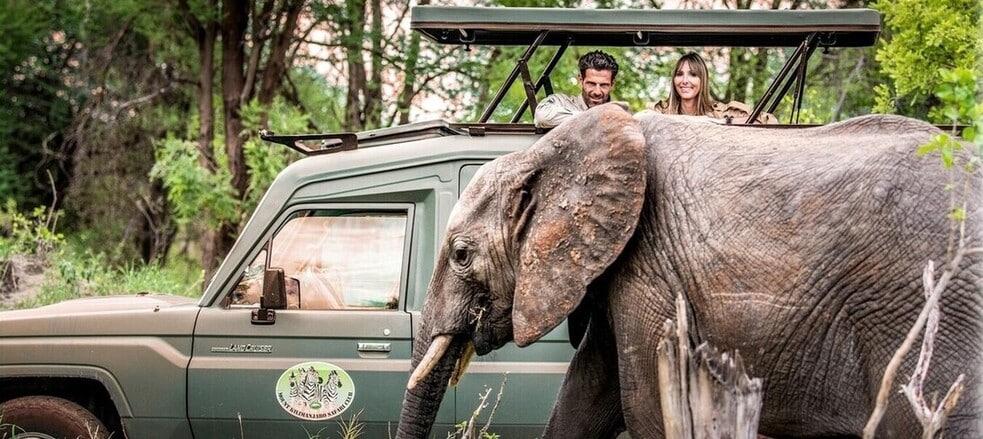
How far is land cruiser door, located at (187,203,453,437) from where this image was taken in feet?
20.9

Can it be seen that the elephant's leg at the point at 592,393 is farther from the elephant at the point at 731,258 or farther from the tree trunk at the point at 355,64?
the tree trunk at the point at 355,64

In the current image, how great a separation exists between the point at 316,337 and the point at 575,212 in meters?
2.02

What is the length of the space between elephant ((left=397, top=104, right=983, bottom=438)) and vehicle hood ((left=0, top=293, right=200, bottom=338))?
172 centimetres

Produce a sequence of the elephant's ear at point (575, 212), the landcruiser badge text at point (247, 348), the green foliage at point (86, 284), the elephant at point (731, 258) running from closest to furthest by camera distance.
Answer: the elephant at point (731, 258) → the elephant's ear at point (575, 212) → the landcruiser badge text at point (247, 348) → the green foliage at point (86, 284)

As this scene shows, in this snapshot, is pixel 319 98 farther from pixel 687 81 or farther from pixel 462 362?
pixel 462 362

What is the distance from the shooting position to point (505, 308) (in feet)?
17.3

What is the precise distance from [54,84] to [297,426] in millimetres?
13891

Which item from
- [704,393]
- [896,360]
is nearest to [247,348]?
[704,393]

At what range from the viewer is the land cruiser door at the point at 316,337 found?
250 inches

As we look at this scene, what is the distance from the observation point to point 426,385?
5.39 metres

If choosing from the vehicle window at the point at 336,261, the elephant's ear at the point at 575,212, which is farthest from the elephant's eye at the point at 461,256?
the vehicle window at the point at 336,261

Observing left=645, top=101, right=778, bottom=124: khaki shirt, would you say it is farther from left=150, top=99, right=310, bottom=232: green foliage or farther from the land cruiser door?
left=150, top=99, right=310, bottom=232: green foliage

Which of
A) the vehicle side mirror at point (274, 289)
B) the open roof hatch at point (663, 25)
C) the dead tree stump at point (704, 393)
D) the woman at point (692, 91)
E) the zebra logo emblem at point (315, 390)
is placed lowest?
the zebra logo emblem at point (315, 390)

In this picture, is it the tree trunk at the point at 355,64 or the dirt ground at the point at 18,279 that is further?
the tree trunk at the point at 355,64
